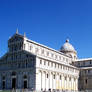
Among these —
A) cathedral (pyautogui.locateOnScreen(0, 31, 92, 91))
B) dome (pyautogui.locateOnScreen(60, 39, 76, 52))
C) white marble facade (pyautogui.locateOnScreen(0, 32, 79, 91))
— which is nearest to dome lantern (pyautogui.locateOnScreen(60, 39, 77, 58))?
dome (pyautogui.locateOnScreen(60, 39, 76, 52))

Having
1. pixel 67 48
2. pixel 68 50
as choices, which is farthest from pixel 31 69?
pixel 67 48

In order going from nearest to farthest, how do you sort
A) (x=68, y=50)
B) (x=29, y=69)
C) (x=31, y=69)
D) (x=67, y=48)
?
(x=31, y=69) → (x=29, y=69) → (x=68, y=50) → (x=67, y=48)

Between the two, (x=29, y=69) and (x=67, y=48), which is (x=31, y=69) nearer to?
(x=29, y=69)

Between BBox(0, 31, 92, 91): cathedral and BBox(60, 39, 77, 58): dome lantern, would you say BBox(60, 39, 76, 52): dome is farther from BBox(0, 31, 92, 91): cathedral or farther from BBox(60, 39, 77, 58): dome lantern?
BBox(0, 31, 92, 91): cathedral

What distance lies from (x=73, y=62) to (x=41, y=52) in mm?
22000

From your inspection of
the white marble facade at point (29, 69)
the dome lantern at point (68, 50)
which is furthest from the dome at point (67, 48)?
the white marble facade at point (29, 69)

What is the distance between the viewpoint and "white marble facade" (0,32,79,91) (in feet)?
201

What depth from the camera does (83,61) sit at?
87.2 metres

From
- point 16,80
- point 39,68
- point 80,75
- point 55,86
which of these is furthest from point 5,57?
point 80,75

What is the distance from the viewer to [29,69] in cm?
6184

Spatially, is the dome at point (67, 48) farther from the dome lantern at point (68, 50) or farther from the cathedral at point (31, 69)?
the cathedral at point (31, 69)

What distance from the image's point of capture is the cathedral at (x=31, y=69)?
6141cm

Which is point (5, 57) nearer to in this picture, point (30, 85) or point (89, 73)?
point (30, 85)

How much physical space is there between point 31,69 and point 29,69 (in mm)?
814
